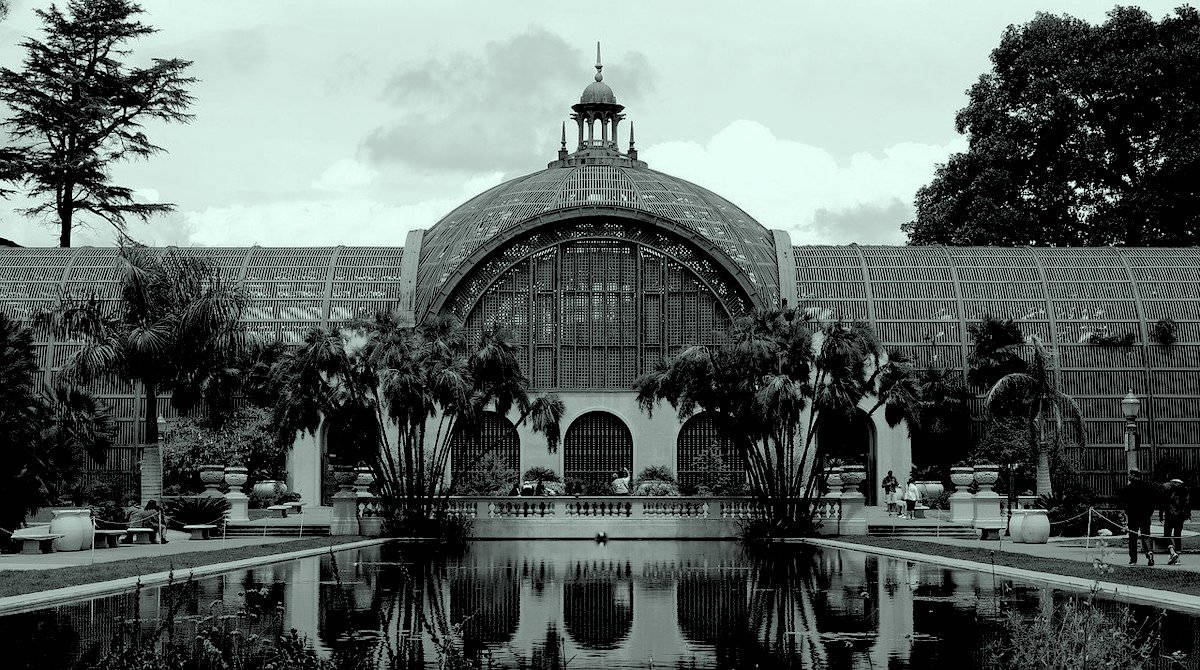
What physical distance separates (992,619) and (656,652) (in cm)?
462

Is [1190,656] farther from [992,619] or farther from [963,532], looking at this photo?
[963,532]

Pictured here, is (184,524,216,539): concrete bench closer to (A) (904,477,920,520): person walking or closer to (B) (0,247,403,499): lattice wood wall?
(B) (0,247,403,499): lattice wood wall

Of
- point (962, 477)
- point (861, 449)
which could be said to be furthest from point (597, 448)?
point (962, 477)

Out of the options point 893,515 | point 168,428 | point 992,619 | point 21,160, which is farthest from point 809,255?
point 992,619

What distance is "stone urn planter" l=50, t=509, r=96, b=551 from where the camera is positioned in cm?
3124

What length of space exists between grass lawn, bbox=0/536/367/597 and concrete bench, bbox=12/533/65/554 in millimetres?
3006

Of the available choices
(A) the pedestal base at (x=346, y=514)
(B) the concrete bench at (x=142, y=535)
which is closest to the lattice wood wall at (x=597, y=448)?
(A) the pedestal base at (x=346, y=514)

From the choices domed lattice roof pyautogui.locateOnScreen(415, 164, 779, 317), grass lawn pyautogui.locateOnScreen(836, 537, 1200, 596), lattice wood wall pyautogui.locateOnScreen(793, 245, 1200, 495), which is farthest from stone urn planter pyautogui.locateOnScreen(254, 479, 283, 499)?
grass lawn pyautogui.locateOnScreen(836, 537, 1200, 596)

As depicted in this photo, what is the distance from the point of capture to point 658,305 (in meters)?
54.5

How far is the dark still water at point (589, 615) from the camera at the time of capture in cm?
1392

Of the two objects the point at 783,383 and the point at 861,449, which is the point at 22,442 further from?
the point at 861,449

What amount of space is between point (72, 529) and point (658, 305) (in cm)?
2676

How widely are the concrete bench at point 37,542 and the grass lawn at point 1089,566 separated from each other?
55.5 ft

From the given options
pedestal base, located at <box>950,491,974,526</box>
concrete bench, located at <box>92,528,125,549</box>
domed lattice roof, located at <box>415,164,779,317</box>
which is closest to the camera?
concrete bench, located at <box>92,528,125,549</box>
